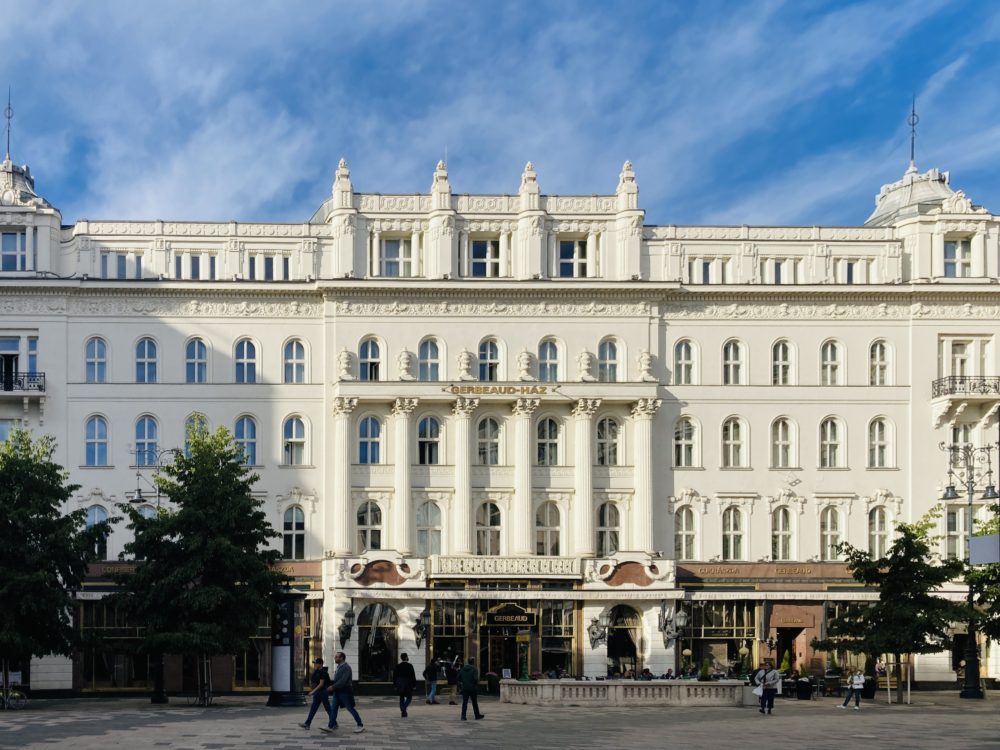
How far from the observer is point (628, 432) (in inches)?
2640

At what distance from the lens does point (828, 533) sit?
67500 millimetres

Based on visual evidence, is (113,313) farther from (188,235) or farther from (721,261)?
(721,261)

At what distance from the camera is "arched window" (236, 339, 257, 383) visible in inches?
2645

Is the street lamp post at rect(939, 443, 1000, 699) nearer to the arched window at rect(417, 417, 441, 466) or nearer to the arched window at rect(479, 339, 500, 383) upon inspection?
the arched window at rect(479, 339, 500, 383)

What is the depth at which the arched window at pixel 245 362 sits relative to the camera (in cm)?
6719

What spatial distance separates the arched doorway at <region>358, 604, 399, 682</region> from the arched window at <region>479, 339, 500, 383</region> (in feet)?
35.7

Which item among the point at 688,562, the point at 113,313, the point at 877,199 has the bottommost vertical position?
the point at 688,562

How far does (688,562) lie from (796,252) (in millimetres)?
14721

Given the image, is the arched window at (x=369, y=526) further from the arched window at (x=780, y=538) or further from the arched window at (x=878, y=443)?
the arched window at (x=878, y=443)

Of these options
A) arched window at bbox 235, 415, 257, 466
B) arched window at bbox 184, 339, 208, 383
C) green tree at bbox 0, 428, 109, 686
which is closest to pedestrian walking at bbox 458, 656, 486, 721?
green tree at bbox 0, 428, 109, 686

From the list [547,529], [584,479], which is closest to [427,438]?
[547,529]

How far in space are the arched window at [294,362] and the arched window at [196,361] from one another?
345 centimetres

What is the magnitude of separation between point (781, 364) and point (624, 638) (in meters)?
14.1

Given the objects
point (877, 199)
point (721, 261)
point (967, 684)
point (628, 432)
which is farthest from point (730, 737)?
point (877, 199)
